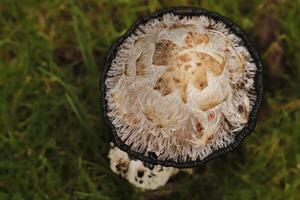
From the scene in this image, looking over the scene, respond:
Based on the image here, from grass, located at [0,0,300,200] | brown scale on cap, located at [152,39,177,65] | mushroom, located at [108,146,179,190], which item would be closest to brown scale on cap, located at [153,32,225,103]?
brown scale on cap, located at [152,39,177,65]

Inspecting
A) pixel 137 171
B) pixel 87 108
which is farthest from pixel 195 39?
pixel 87 108

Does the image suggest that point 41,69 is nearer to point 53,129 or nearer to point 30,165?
point 53,129

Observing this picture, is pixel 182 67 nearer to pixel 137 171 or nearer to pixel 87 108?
pixel 137 171

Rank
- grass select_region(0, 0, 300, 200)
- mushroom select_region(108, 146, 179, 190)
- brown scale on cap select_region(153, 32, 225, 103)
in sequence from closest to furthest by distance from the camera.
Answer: brown scale on cap select_region(153, 32, 225, 103)
mushroom select_region(108, 146, 179, 190)
grass select_region(0, 0, 300, 200)

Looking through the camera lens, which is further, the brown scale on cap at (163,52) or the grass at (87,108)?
the grass at (87,108)

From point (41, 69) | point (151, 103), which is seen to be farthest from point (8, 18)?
point (151, 103)

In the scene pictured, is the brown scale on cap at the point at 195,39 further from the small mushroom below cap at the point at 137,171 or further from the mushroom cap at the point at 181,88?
the small mushroom below cap at the point at 137,171

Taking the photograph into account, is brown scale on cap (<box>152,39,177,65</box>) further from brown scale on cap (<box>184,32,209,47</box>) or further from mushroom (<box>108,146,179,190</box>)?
mushroom (<box>108,146,179,190</box>)

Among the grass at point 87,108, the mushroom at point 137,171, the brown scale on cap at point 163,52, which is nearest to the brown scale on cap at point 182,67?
the brown scale on cap at point 163,52
